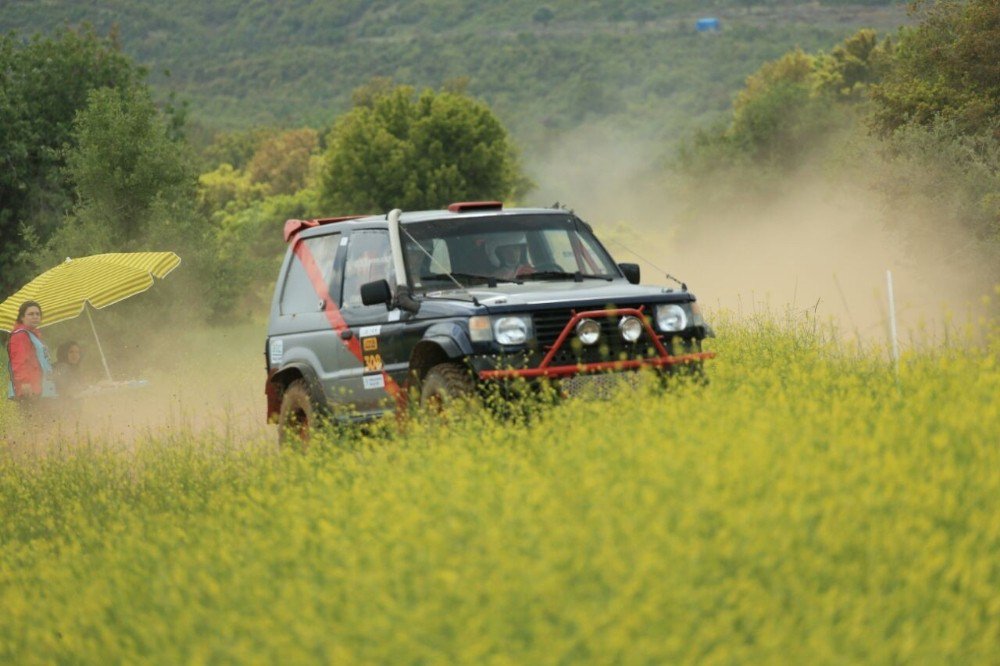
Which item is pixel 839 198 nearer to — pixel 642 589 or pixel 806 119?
pixel 806 119

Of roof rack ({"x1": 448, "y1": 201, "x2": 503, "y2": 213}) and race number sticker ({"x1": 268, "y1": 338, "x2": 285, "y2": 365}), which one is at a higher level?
roof rack ({"x1": 448, "y1": 201, "x2": 503, "y2": 213})

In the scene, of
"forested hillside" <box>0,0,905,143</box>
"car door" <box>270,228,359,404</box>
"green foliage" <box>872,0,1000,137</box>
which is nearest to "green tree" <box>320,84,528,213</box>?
"green foliage" <box>872,0,1000,137</box>

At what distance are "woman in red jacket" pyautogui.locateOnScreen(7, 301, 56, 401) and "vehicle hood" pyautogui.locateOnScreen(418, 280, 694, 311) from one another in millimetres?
7043

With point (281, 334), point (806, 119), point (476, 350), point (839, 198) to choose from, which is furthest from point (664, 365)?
point (806, 119)

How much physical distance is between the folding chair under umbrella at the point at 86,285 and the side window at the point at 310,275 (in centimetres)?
628

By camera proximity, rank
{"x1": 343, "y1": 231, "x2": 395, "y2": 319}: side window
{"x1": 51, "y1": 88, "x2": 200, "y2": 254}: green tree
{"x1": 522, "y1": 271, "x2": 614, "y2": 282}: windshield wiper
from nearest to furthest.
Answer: {"x1": 522, "y1": 271, "x2": 614, "y2": 282}: windshield wiper
{"x1": 343, "y1": 231, "x2": 395, "y2": 319}: side window
{"x1": 51, "y1": 88, "x2": 200, "y2": 254}: green tree

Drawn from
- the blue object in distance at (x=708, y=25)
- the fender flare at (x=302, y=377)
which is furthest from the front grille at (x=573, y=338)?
the blue object in distance at (x=708, y=25)

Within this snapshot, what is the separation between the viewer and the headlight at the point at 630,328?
10430mm

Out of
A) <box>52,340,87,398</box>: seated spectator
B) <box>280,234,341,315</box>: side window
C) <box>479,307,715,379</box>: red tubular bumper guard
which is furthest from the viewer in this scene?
<box>52,340,87,398</box>: seated spectator

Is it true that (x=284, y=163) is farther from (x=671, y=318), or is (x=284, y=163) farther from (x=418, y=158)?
(x=671, y=318)

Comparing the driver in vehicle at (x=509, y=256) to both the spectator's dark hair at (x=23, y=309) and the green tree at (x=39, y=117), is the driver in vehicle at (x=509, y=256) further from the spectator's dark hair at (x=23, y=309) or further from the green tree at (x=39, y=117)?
the green tree at (x=39, y=117)

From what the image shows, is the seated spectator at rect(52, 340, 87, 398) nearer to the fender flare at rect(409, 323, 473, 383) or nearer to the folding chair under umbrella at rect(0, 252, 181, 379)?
A: the folding chair under umbrella at rect(0, 252, 181, 379)

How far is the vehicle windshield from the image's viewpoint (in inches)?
462

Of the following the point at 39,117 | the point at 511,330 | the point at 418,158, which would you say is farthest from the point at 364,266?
the point at 418,158
